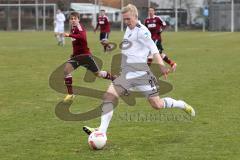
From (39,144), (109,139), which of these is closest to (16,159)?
(39,144)

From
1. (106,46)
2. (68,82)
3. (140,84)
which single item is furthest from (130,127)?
(106,46)

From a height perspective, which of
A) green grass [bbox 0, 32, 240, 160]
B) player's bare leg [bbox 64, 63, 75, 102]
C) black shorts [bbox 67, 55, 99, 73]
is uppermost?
black shorts [bbox 67, 55, 99, 73]

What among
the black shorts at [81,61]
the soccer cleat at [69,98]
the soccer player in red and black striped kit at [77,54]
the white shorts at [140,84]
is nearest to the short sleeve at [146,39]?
the white shorts at [140,84]

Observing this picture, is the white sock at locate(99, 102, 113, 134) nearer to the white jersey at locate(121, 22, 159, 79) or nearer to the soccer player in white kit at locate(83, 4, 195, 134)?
the soccer player in white kit at locate(83, 4, 195, 134)

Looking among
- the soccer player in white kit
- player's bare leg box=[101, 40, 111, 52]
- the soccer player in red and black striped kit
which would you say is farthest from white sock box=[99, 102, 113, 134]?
player's bare leg box=[101, 40, 111, 52]

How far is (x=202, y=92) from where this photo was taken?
1434 cm

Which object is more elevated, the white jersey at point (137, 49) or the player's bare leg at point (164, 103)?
the white jersey at point (137, 49)

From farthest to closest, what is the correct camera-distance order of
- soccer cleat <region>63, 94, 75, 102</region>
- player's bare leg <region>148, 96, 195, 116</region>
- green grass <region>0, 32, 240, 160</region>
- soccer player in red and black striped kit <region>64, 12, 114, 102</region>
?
1. soccer player in red and black striped kit <region>64, 12, 114, 102</region>
2. soccer cleat <region>63, 94, 75, 102</region>
3. player's bare leg <region>148, 96, 195, 116</region>
4. green grass <region>0, 32, 240, 160</region>

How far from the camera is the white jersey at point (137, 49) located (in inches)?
343

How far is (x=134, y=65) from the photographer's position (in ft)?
29.2

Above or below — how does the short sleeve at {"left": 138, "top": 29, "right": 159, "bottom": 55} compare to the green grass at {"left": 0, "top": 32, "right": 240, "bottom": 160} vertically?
above

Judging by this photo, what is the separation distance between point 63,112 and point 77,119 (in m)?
0.83

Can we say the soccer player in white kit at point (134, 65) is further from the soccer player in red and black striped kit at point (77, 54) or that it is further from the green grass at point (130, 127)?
the soccer player in red and black striped kit at point (77, 54)

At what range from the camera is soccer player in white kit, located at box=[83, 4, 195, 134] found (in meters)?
8.55
